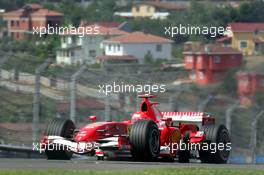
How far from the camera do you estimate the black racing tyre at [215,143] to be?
24172 mm

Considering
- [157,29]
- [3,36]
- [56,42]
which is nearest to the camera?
[56,42]

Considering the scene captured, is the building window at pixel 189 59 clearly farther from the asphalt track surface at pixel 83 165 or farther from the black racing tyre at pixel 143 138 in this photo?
the asphalt track surface at pixel 83 165

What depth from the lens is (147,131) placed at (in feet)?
73.6

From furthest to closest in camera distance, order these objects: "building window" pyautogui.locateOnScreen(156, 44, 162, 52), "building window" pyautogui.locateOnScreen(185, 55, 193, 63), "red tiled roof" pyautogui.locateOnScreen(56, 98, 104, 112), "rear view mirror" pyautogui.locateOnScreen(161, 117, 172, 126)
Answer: "building window" pyautogui.locateOnScreen(156, 44, 162, 52), "building window" pyautogui.locateOnScreen(185, 55, 193, 63), "red tiled roof" pyautogui.locateOnScreen(56, 98, 104, 112), "rear view mirror" pyautogui.locateOnScreen(161, 117, 172, 126)

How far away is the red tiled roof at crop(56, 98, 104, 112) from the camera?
26859 mm

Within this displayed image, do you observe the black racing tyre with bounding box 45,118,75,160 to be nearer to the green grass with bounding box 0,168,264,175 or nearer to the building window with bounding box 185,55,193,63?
the green grass with bounding box 0,168,264,175

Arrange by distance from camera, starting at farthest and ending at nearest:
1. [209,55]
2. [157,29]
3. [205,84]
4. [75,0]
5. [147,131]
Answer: [75,0], [157,29], [209,55], [205,84], [147,131]

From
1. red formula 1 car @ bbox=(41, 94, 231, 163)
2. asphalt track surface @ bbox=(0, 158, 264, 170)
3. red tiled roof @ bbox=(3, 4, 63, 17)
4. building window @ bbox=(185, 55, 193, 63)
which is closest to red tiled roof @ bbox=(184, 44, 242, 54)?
building window @ bbox=(185, 55, 193, 63)

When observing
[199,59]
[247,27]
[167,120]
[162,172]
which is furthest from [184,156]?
[247,27]

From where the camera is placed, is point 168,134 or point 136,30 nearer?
point 168,134

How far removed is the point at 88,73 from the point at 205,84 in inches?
232

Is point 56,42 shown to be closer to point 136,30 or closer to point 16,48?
point 16,48

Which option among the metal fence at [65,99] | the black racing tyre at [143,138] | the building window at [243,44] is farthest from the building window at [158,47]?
the black racing tyre at [143,138]

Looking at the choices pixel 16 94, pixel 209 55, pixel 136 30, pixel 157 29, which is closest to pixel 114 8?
pixel 136 30
